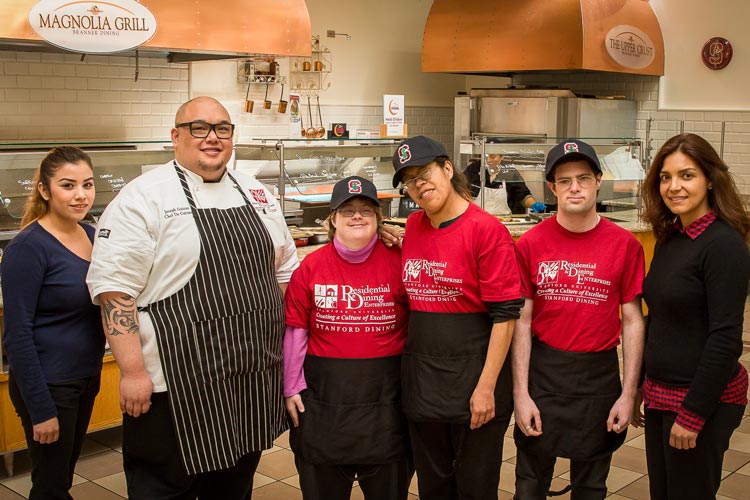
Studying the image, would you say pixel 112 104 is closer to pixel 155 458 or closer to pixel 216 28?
pixel 216 28

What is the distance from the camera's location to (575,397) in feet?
9.33

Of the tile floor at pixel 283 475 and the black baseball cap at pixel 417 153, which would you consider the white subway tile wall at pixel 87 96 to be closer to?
the tile floor at pixel 283 475

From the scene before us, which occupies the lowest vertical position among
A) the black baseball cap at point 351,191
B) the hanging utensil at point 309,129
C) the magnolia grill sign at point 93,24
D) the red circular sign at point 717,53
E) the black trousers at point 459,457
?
the black trousers at point 459,457

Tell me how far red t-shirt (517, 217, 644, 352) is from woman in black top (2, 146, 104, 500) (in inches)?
59.7

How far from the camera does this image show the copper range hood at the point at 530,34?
843 cm

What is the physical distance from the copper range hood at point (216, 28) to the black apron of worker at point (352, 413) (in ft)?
9.96

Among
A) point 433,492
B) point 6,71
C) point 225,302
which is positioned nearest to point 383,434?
point 433,492

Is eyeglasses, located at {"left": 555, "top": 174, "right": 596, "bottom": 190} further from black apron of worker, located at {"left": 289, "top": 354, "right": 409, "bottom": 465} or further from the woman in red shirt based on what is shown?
black apron of worker, located at {"left": 289, "top": 354, "right": 409, "bottom": 465}

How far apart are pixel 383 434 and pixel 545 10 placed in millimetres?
6606

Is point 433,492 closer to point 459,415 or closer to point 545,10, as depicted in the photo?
point 459,415

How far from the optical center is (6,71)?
6.51m

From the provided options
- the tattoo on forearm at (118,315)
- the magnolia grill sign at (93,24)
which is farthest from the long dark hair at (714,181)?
the magnolia grill sign at (93,24)

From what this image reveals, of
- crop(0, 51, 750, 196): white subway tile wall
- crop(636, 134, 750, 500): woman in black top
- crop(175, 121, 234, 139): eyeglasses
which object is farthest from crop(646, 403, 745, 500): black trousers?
crop(0, 51, 750, 196): white subway tile wall

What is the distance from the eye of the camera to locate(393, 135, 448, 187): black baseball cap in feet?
8.82
